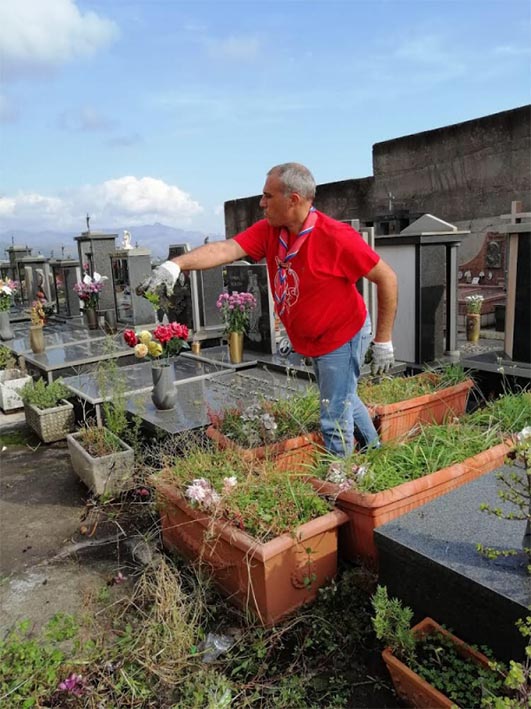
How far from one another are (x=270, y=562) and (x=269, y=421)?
3.77 feet

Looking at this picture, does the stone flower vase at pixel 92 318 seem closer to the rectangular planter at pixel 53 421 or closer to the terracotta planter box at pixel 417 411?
the rectangular planter at pixel 53 421

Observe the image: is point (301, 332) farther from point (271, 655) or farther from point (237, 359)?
point (237, 359)

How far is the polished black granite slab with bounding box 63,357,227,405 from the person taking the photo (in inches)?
222

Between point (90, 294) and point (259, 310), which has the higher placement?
point (90, 294)

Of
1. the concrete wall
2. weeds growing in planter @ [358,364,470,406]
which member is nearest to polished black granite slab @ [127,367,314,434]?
weeds growing in planter @ [358,364,470,406]

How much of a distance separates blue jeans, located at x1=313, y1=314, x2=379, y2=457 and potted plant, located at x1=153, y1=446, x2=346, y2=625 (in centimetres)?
39

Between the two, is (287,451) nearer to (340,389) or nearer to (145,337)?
(340,389)

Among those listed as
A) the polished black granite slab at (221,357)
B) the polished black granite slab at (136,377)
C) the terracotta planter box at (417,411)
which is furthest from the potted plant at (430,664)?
the polished black granite slab at (221,357)

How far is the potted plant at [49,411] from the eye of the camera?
17.9ft

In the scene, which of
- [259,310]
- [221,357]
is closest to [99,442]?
[221,357]

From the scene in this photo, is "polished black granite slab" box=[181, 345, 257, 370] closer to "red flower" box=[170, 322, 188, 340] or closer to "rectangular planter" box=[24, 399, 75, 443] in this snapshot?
"red flower" box=[170, 322, 188, 340]

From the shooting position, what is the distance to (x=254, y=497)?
2.77 metres

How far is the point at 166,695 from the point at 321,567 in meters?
0.85

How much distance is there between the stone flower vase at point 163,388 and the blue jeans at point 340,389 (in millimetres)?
2107
